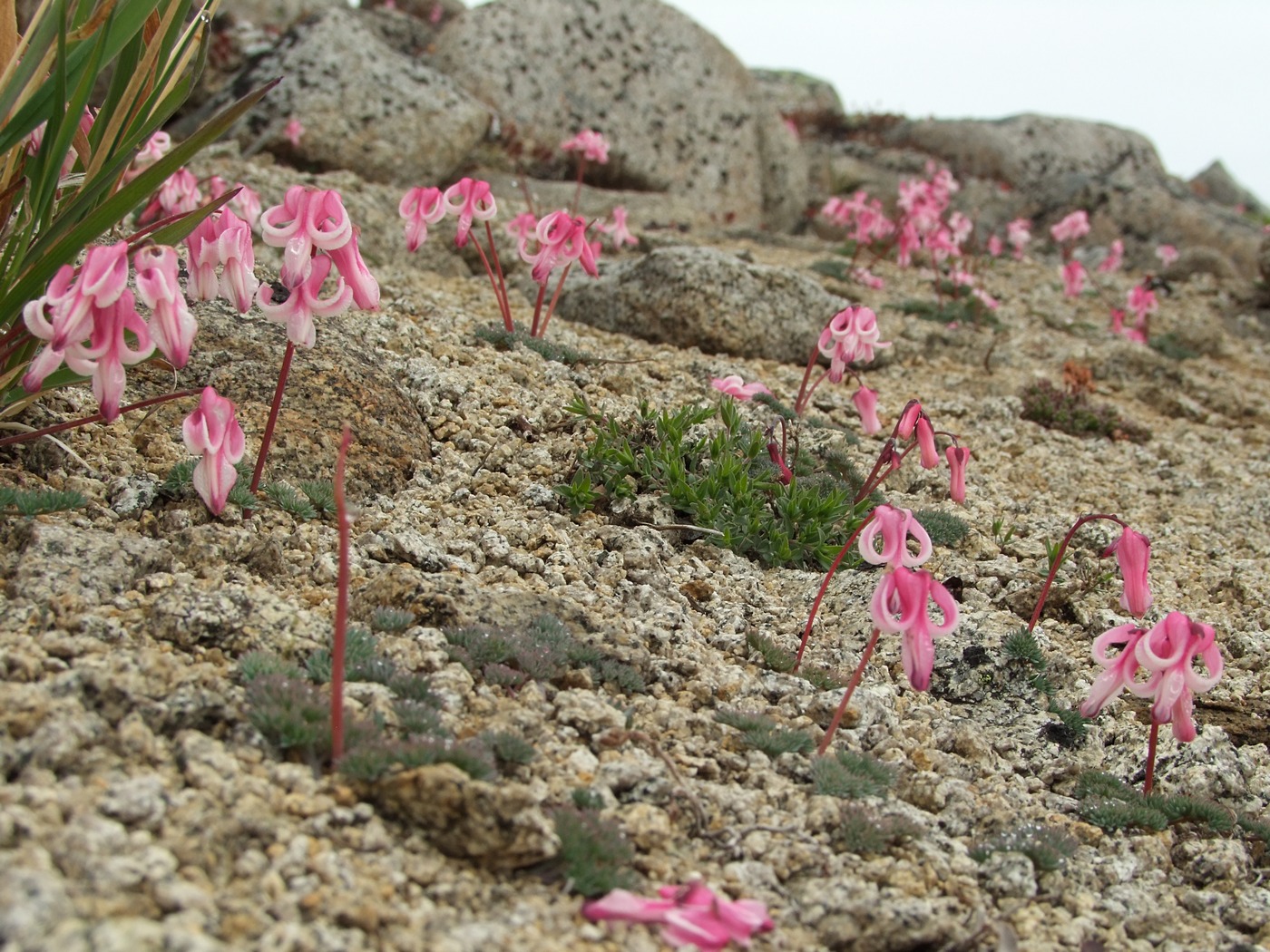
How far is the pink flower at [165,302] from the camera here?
2826mm

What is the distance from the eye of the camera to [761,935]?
241 cm

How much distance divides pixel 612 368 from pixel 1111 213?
506 inches

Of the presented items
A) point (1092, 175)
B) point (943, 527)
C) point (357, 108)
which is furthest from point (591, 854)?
point (1092, 175)

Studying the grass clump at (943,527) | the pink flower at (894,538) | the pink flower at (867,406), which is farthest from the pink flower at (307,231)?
the grass clump at (943,527)

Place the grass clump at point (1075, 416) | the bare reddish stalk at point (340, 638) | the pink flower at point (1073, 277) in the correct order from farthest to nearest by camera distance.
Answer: the pink flower at point (1073, 277) < the grass clump at point (1075, 416) < the bare reddish stalk at point (340, 638)

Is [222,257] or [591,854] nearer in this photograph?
[591,854]

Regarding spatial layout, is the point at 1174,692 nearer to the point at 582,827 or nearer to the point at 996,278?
the point at 582,827

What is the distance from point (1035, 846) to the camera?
293 centimetres

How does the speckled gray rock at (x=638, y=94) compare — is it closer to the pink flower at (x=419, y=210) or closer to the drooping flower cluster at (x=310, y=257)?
the pink flower at (x=419, y=210)

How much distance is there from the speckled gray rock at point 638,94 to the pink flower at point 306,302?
9212 mm

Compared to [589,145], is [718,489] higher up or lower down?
lower down

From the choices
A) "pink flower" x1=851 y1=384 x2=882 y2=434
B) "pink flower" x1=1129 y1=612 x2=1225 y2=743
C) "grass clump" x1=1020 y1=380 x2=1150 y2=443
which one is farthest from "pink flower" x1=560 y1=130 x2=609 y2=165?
"pink flower" x1=1129 y1=612 x2=1225 y2=743

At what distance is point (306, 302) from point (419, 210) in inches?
79.8

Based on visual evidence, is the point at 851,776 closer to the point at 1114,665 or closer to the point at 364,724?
the point at 1114,665
